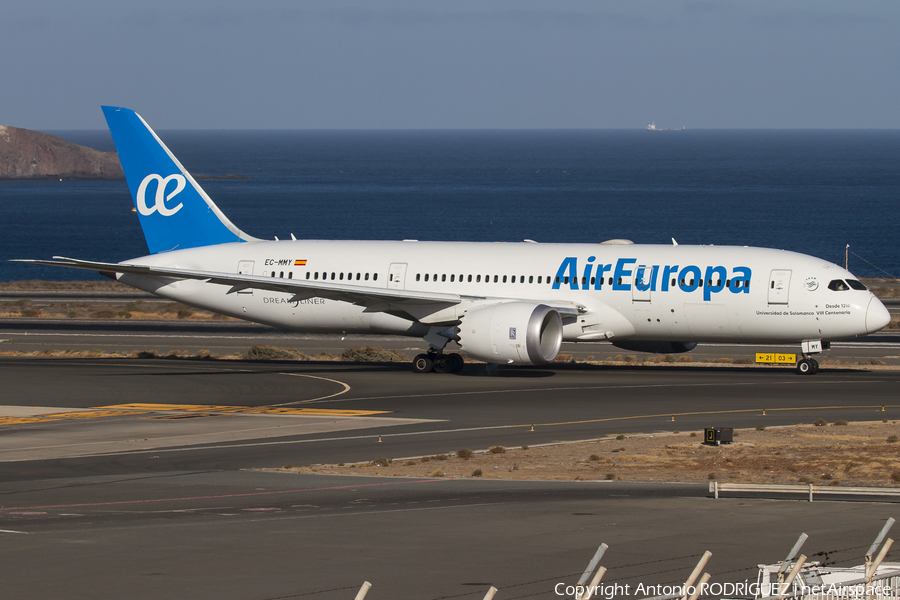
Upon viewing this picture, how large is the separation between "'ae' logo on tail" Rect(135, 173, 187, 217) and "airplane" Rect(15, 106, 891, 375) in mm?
50

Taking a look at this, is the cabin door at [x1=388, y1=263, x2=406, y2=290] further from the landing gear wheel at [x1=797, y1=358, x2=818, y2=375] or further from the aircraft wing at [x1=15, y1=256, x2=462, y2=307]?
the landing gear wheel at [x1=797, y1=358, x2=818, y2=375]

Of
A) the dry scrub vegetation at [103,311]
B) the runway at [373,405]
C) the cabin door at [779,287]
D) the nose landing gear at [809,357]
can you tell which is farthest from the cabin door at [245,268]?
the dry scrub vegetation at [103,311]

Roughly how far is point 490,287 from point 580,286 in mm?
3351

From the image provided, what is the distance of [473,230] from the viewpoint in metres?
170

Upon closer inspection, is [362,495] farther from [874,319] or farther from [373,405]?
[874,319]

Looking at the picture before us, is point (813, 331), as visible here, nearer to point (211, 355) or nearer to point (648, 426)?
point (648, 426)

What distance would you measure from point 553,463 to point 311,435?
722 cm

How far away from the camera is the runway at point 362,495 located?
50.4ft

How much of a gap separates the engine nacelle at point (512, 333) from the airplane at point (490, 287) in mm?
46

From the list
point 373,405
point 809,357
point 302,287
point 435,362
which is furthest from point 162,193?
point 809,357

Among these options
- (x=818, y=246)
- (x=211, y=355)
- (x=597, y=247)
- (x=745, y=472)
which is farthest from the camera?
(x=818, y=246)

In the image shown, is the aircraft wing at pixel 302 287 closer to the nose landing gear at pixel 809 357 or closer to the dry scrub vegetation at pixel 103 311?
the nose landing gear at pixel 809 357

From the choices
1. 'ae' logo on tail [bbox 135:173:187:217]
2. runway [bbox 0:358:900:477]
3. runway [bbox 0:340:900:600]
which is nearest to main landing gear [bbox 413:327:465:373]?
runway [bbox 0:358:900:477]

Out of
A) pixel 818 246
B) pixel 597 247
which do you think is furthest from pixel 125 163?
pixel 818 246
